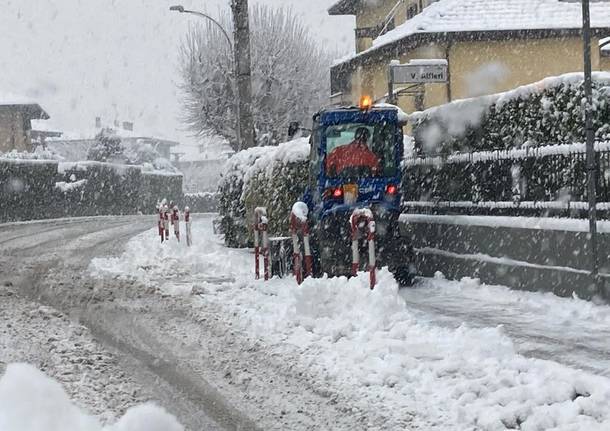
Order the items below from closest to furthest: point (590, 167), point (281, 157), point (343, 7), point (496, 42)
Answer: point (590, 167), point (281, 157), point (496, 42), point (343, 7)

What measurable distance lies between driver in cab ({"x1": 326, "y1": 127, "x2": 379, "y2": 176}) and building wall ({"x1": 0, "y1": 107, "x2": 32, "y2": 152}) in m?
64.9

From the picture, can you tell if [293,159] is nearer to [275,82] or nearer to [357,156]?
[357,156]

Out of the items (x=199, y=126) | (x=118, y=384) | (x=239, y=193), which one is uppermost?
(x=199, y=126)

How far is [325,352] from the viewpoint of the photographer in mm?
7812

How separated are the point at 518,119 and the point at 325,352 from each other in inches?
203

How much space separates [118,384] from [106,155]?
193ft

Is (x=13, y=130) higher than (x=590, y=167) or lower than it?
higher

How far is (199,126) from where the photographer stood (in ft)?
163

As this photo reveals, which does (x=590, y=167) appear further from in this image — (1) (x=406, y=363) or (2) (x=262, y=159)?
(2) (x=262, y=159)

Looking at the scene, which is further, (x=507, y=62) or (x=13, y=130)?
(x=13, y=130)

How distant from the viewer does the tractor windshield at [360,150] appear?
12.7 m

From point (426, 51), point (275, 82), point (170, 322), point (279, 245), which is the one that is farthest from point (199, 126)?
point (170, 322)

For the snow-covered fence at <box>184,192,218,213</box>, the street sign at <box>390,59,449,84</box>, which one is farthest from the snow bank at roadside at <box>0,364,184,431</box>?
the snow-covered fence at <box>184,192,218,213</box>

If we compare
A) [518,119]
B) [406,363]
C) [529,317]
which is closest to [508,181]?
[518,119]
